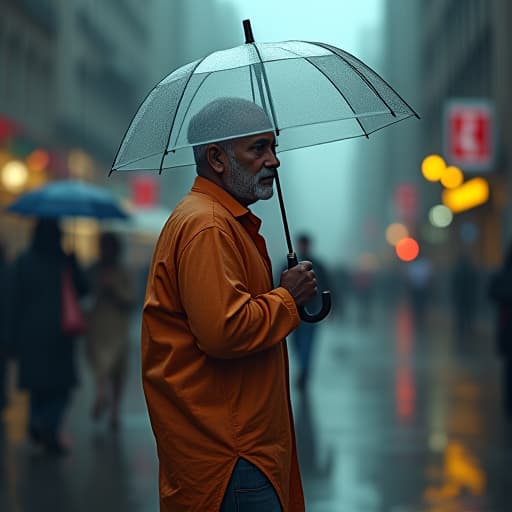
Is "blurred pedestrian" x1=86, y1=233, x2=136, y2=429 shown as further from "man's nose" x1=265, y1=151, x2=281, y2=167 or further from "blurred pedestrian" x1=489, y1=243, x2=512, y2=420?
"man's nose" x1=265, y1=151, x2=281, y2=167

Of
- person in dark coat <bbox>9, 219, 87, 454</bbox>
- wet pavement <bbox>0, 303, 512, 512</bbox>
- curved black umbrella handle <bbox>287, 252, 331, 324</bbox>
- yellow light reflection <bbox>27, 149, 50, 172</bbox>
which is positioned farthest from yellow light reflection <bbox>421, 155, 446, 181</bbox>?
curved black umbrella handle <bbox>287, 252, 331, 324</bbox>

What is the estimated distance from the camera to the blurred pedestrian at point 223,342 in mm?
3512

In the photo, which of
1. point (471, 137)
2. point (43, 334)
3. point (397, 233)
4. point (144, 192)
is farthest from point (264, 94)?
point (397, 233)

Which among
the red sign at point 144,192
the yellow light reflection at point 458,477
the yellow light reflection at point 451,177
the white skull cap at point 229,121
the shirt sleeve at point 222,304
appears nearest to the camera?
the shirt sleeve at point 222,304

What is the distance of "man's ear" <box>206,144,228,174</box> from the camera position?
3.80 metres

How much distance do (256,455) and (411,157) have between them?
79.7 meters

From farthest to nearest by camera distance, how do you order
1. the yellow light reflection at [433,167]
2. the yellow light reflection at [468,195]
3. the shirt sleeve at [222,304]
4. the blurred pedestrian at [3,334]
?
the yellow light reflection at [468,195] < the yellow light reflection at [433,167] < the blurred pedestrian at [3,334] < the shirt sleeve at [222,304]

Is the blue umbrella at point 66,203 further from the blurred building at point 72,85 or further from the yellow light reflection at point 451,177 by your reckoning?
the yellow light reflection at point 451,177

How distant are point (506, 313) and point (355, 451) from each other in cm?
246

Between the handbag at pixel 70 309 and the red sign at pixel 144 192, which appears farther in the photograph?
the red sign at pixel 144 192

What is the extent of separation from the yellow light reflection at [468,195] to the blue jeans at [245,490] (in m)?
34.3

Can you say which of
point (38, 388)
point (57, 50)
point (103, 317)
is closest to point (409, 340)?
point (103, 317)

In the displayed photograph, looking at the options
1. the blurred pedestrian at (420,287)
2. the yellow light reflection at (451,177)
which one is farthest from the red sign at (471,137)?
the yellow light reflection at (451,177)

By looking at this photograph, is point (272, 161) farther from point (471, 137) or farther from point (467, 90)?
point (467, 90)
